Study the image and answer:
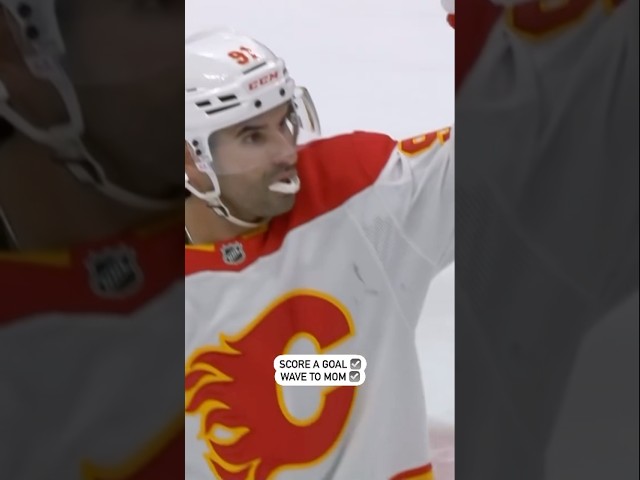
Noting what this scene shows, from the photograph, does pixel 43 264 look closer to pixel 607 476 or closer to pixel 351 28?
pixel 351 28

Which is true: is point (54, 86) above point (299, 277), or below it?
above

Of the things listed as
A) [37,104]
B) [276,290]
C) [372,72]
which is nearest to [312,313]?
[276,290]

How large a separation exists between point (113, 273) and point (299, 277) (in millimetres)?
331

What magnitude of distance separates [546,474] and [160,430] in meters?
0.70

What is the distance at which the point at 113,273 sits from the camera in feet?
4.42

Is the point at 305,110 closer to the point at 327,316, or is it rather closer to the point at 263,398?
the point at 327,316

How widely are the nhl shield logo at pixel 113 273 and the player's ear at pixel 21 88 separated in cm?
25

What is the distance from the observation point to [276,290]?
133 centimetres

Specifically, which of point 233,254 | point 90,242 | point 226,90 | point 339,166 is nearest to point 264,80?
point 226,90

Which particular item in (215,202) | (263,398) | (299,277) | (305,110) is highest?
(305,110)

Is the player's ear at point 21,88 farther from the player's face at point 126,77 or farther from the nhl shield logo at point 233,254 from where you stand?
the nhl shield logo at point 233,254

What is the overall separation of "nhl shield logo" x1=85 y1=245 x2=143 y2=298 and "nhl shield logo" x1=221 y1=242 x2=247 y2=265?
0.51 feet

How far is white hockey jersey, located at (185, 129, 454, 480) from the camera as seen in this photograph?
1.32 metres

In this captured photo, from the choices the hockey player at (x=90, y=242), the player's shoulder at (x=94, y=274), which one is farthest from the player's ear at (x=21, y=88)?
the player's shoulder at (x=94, y=274)
